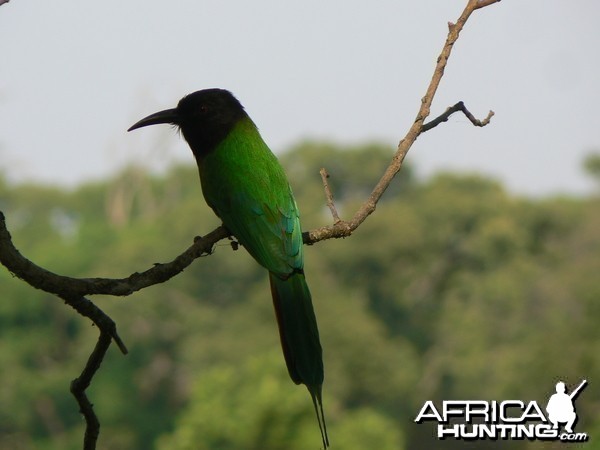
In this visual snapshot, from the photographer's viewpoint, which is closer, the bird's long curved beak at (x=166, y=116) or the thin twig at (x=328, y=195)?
the thin twig at (x=328, y=195)

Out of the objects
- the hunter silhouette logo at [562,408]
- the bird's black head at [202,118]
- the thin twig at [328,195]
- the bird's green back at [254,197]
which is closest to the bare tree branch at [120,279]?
the thin twig at [328,195]

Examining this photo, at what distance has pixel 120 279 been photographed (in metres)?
3.58

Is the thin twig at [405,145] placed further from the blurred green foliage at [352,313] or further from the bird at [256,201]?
the blurred green foliage at [352,313]

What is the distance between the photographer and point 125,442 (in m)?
60.2

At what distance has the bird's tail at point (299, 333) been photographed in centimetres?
408

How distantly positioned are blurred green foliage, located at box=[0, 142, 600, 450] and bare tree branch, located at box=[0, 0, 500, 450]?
4364 centimetres

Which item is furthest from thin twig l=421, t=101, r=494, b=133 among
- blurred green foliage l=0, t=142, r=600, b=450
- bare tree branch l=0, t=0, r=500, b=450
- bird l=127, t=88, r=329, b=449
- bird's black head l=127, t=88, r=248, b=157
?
blurred green foliage l=0, t=142, r=600, b=450

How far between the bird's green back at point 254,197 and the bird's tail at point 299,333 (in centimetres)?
13

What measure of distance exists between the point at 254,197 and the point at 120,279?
1.61 m

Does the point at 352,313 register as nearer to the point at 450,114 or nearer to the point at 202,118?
the point at 202,118

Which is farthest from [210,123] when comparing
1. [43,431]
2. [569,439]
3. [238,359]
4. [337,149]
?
[337,149]

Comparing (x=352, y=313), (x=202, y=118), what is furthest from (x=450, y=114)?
(x=352, y=313)
